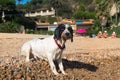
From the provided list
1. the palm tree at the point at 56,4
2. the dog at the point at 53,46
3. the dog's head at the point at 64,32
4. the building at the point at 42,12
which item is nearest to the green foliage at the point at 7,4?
the building at the point at 42,12

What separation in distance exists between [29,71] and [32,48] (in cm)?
117

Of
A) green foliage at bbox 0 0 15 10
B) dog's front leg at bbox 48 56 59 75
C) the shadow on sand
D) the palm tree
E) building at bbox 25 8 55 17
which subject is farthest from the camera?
the palm tree

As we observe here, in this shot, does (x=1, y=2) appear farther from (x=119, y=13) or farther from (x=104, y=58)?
(x=104, y=58)

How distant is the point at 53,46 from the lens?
441 inches

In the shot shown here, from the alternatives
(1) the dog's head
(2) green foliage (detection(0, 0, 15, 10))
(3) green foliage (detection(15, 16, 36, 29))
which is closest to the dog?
(1) the dog's head

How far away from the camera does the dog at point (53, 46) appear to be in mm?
10828

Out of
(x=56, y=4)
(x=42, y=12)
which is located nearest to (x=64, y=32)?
(x=42, y=12)

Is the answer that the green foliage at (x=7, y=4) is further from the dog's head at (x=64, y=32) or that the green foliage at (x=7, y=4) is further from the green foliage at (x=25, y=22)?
the dog's head at (x=64, y=32)

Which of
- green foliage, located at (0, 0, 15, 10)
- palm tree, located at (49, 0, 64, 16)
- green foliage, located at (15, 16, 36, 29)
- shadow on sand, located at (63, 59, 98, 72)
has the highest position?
shadow on sand, located at (63, 59, 98, 72)

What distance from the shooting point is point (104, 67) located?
13.9 metres

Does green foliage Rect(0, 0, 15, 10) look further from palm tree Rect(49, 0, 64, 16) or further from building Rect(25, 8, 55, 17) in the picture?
palm tree Rect(49, 0, 64, 16)

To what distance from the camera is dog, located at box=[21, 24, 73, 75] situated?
1083 cm

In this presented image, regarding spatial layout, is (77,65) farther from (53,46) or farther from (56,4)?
(56,4)

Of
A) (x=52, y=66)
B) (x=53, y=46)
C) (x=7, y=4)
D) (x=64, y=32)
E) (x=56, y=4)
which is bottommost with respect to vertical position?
(x=56, y=4)
